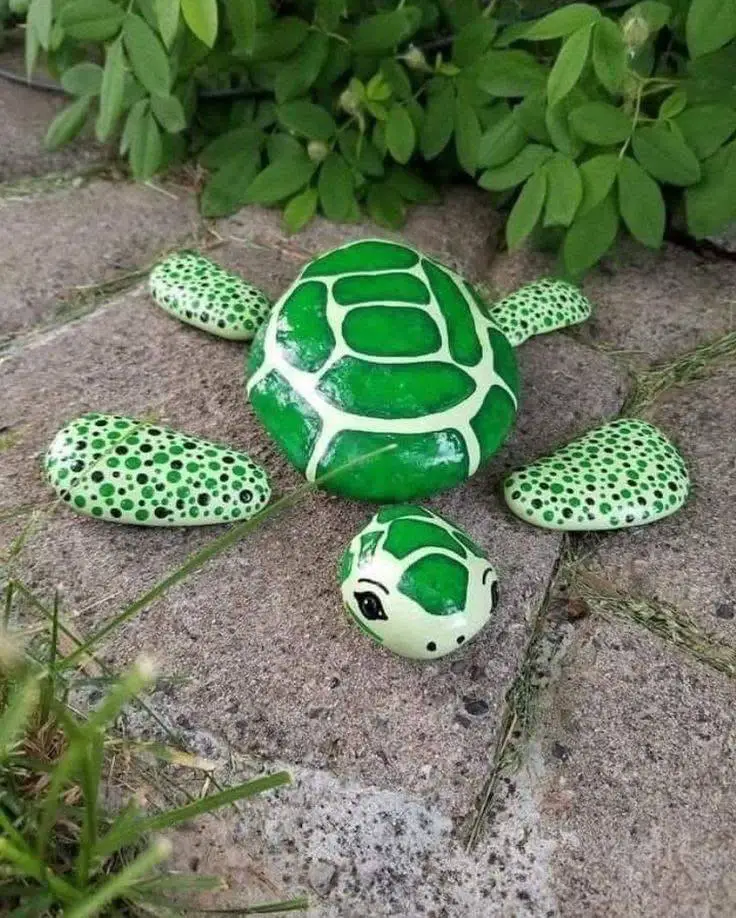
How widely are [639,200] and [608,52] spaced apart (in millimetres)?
220

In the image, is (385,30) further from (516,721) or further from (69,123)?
(516,721)

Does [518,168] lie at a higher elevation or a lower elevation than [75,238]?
higher

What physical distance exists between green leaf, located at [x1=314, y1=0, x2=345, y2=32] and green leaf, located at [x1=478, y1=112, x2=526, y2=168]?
0.27 metres

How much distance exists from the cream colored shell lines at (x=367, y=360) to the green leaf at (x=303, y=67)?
1.47 ft

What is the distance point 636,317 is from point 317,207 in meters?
0.53

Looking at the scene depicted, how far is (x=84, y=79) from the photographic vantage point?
1.55 meters

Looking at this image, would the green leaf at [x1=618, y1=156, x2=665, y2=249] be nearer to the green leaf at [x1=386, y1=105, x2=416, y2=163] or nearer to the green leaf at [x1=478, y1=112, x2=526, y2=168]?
the green leaf at [x1=478, y1=112, x2=526, y2=168]

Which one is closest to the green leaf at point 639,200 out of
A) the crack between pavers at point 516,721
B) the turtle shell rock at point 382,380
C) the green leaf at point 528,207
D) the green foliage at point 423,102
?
the green foliage at point 423,102

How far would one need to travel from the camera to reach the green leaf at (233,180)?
5.29 feet

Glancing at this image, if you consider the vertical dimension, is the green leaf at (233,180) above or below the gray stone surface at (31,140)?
above

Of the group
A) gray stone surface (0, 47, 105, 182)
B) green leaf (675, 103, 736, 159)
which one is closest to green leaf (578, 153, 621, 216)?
green leaf (675, 103, 736, 159)

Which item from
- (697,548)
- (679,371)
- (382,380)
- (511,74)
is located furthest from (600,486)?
(511,74)

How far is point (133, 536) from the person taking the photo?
44.2 inches

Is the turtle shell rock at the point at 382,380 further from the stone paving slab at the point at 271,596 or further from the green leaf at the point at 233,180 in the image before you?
the green leaf at the point at 233,180
